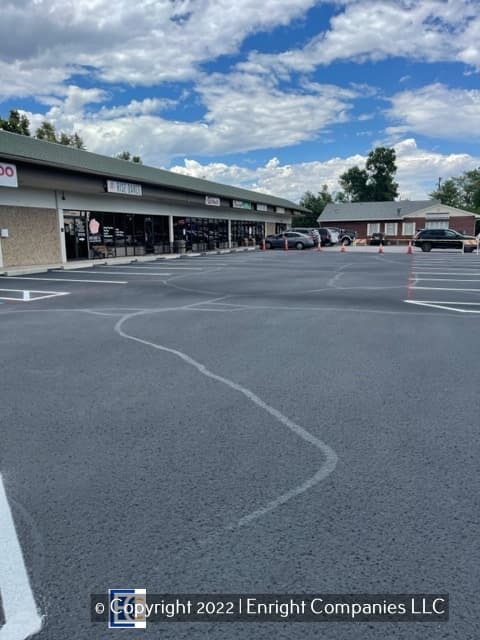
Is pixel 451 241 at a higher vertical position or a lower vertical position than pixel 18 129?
lower

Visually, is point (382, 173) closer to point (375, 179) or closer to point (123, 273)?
point (375, 179)

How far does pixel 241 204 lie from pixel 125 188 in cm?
1787

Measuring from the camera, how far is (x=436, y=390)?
5582 millimetres

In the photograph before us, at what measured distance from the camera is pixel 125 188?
1021 inches

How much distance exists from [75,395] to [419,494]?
146 inches

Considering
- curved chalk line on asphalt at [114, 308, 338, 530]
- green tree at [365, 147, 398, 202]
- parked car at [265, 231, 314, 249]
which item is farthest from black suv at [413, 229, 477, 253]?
green tree at [365, 147, 398, 202]

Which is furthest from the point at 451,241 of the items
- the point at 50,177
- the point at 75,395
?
the point at 75,395

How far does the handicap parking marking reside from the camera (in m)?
13.3

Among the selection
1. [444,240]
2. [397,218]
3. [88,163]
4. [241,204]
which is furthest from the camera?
[397,218]

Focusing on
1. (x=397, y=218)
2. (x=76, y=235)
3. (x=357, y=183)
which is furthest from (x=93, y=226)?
(x=357, y=183)

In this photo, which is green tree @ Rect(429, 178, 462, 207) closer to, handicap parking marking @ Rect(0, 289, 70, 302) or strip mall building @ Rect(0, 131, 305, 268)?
strip mall building @ Rect(0, 131, 305, 268)

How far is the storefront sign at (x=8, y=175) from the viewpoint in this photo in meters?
18.9

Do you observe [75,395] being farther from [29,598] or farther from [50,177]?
[50,177]

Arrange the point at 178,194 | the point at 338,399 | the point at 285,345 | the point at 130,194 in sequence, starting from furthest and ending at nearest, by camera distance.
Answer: the point at 178,194, the point at 130,194, the point at 285,345, the point at 338,399
